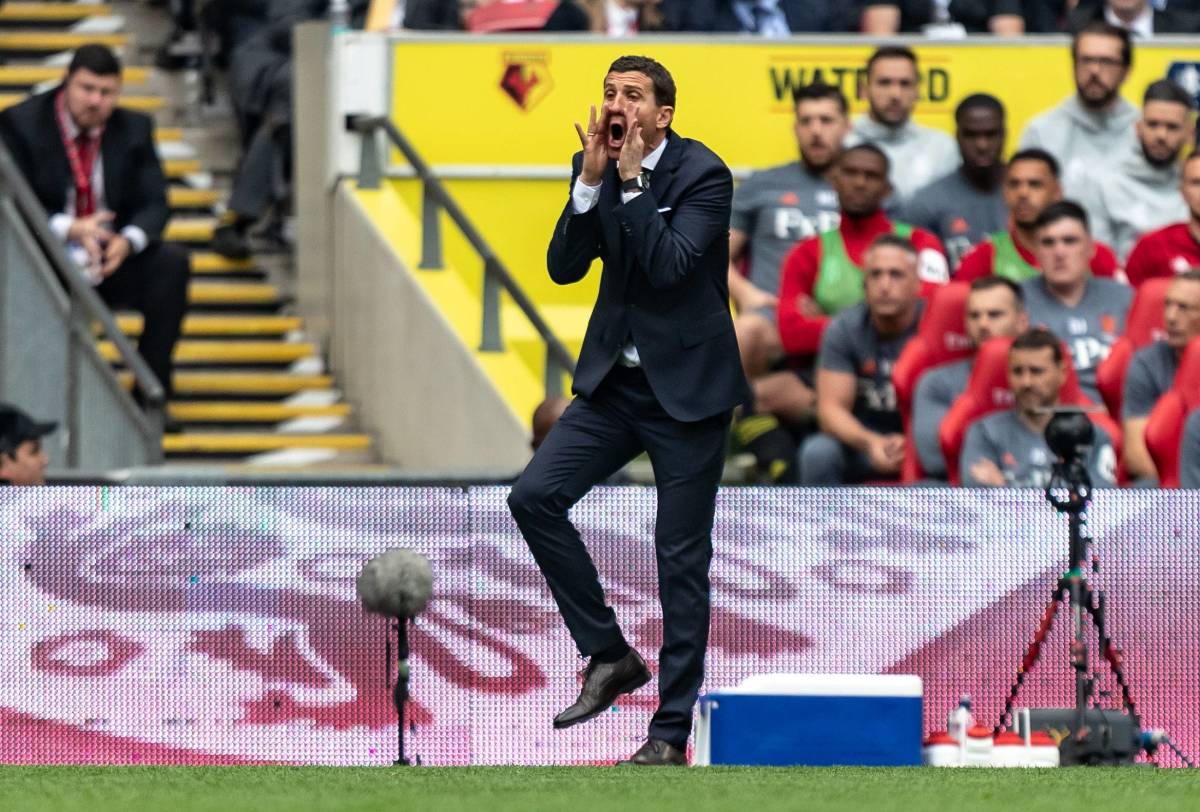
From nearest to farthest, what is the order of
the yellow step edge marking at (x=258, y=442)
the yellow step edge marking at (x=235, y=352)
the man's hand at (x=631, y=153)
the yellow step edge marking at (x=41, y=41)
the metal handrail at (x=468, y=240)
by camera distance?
the man's hand at (x=631, y=153), the metal handrail at (x=468, y=240), the yellow step edge marking at (x=258, y=442), the yellow step edge marking at (x=235, y=352), the yellow step edge marking at (x=41, y=41)

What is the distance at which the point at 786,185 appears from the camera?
1280cm

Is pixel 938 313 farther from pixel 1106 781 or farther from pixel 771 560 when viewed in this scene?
pixel 1106 781

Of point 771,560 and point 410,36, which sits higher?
point 410,36

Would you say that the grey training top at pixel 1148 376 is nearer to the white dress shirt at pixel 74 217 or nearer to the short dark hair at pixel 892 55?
the short dark hair at pixel 892 55

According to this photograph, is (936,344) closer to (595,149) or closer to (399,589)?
(399,589)

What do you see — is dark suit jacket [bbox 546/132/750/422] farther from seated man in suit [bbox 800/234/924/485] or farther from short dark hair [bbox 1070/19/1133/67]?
short dark hair [bbox 1070/19/1133/67]

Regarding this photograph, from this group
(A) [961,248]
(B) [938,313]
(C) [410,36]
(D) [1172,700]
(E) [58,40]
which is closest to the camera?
(D) [1172,700]

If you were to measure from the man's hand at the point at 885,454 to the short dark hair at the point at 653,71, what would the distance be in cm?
364

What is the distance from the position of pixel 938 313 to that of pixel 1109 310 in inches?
29.5

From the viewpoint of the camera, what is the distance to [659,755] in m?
8.26

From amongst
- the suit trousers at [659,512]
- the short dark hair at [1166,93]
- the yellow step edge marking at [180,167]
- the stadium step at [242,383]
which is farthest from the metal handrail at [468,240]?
the suit trousers at [659,512]

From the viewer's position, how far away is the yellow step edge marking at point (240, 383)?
46.5ft

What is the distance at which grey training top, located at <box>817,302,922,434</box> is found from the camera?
1170 cm

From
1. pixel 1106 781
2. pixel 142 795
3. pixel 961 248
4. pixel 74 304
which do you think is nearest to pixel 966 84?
Answer: pixel 961 248
